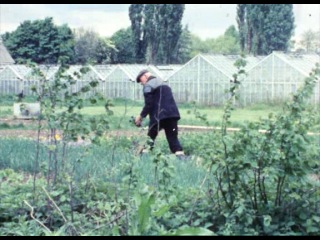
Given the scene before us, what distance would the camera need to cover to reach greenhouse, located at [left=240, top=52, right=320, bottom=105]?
2559 cm

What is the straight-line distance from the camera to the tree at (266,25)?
24.9 metres

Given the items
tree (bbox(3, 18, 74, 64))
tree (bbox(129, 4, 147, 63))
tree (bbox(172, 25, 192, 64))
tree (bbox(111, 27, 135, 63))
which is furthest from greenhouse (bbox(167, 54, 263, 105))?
tree (bbox(3, 18, 74, 64))

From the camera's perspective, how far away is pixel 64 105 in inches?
172

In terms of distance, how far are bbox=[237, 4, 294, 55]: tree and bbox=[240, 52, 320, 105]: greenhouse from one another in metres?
1.07

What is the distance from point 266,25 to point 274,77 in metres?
2.20

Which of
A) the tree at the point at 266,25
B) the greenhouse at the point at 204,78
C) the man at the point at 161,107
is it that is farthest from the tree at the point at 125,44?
the man at the point at 161,107

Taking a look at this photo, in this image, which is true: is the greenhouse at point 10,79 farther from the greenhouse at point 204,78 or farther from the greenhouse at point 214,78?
the greenhouse at point 204,78

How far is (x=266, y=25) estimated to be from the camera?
82.7 feet

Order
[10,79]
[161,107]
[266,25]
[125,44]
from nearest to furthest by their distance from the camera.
Result: [161,107] < [125,44] < [266,25] < [10,79]

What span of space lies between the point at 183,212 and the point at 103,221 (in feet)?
1.56

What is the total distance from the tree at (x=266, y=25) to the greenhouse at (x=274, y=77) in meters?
1.07

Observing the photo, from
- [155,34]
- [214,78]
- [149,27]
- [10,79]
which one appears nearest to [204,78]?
[214,78]

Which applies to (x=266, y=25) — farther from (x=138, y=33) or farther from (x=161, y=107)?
(x=161, y=107)
